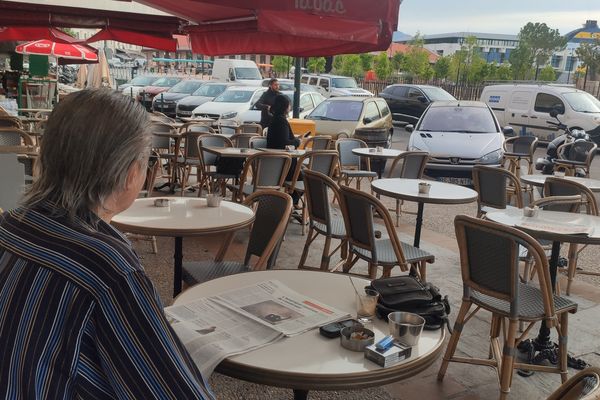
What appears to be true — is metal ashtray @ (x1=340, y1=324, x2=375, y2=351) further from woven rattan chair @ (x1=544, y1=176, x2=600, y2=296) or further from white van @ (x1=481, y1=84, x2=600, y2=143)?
white van @ (x1=481, y1=84, x2=600, y2=143)

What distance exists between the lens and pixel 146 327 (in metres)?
1.09

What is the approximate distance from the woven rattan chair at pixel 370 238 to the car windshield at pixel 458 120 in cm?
579

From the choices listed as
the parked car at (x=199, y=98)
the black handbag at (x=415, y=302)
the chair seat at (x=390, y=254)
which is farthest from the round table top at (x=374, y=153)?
the parked car at (x=199, y=98)

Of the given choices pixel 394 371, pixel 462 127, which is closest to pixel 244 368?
pixel 394 371

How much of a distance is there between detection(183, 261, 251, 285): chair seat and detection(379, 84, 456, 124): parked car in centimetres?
1517

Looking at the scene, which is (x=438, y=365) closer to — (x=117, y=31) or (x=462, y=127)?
(x=117, y=31)

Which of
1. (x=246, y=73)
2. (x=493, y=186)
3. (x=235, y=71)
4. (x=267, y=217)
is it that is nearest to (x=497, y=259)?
(x=267, y=217)

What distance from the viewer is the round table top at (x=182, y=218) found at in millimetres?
2938

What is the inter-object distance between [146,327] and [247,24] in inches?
142

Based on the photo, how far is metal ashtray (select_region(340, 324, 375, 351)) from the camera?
1644mm

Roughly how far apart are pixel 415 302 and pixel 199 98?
1598 centimetres

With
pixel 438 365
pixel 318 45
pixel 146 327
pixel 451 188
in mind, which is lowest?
pixel 438 365

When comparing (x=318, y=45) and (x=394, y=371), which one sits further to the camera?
(x=318, y=45)

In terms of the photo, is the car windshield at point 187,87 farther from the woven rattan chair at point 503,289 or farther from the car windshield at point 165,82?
the woven rattan chair at point 503,289
